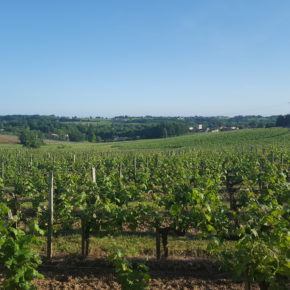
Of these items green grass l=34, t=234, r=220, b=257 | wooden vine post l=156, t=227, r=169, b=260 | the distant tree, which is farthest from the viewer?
the distant tree

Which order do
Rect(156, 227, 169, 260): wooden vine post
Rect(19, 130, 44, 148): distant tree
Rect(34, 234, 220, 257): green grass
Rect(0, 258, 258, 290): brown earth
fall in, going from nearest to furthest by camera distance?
Rect(0, 258, 258, 290): brown earth → Rect(156, 227, 169, 260): wooden vine post → Rect(34, 234, 220, 257): green grass → Rect(19, 130, 44, 148): distant tree

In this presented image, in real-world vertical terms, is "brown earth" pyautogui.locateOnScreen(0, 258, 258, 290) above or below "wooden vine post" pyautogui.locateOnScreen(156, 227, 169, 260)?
below

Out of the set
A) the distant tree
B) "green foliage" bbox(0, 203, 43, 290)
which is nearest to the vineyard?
"green foliage" bbox(0, 203, 43, 290)

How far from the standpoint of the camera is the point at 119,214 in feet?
21.0

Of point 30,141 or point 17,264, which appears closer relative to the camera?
point 17,264

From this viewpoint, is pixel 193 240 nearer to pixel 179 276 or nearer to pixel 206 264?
pixel 206 264

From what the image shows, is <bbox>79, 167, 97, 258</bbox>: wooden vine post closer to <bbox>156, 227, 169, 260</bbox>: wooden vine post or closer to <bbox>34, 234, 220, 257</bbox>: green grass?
<bbox>34, 234, 220, 257</bbox>: green grass

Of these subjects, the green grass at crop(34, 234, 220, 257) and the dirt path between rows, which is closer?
the dirt path between rows

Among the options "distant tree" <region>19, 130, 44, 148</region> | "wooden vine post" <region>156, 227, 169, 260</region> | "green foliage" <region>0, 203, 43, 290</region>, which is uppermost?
"green foliage" <region>0, 203, 43, 290</region>

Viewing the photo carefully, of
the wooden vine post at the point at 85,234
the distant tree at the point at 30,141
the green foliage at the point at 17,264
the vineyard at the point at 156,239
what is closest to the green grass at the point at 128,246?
the vineyard at the point at 156,239

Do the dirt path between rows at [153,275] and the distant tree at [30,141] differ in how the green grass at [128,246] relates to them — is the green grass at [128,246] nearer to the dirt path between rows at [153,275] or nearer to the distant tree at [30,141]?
the dirt path between rows at [153,275]

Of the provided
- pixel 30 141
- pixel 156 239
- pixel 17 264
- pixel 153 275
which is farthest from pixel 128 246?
pixel 30 141

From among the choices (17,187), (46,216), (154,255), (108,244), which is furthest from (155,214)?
(17,187)

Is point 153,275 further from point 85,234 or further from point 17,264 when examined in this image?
point 17,264
